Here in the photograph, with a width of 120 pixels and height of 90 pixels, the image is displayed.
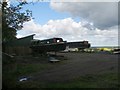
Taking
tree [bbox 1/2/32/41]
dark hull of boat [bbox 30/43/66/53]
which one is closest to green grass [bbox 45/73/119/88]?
tree [bbox 1/2/32/41]

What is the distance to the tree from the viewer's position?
47.0ft

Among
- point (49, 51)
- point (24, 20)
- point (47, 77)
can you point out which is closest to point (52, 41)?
point (49, 51)

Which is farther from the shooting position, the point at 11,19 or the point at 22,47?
the point at 22,47

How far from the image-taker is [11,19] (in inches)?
574

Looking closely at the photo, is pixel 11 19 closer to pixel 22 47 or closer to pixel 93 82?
pixel 93 82

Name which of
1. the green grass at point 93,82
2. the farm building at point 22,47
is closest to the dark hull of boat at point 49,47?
the farm building at point 22,47

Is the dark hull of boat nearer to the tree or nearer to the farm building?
the farm building

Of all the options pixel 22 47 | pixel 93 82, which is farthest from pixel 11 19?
pixel 22 47

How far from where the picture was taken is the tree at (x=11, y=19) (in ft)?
47.0

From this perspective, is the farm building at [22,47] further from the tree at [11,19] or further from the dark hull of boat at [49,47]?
the tree at [11,19]

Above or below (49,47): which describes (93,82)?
below

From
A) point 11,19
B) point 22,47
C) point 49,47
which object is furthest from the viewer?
point 22,47

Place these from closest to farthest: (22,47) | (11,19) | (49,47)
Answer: (11,19) < (49,47) < (22,47)

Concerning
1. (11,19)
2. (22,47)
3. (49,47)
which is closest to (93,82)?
(11,19)
